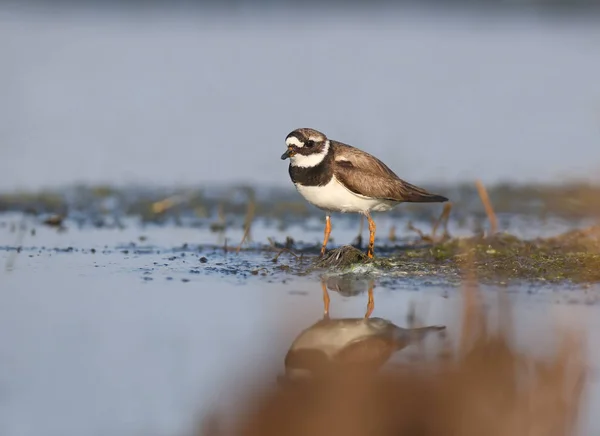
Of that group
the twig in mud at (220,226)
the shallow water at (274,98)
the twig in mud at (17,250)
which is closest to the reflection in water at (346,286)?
the twig in mud at (220,226)

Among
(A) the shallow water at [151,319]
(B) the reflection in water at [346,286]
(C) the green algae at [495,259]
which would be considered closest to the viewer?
(A) the shallow water at [151,319]

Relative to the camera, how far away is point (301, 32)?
2419cm

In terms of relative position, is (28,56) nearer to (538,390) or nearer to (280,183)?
(280,183)

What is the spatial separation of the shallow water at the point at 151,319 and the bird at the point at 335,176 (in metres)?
0.64

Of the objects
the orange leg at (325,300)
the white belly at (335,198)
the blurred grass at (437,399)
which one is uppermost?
the white belly at (335,198)

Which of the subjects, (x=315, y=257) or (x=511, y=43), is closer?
(x=315, y=257)

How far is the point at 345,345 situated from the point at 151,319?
129 cm

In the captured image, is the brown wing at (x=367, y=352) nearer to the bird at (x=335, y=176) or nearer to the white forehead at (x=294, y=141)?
the bird at (x=335, y=176)

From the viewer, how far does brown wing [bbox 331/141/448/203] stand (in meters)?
7.75

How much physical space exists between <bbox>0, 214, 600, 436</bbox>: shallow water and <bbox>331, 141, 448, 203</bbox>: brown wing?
829 millimetres

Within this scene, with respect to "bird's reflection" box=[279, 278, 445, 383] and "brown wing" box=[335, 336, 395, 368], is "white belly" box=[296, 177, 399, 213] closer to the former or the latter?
"bird's reflection" box=[279, 278, 445, 383]

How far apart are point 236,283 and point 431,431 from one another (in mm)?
3232

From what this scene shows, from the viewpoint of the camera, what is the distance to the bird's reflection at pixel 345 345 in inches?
200

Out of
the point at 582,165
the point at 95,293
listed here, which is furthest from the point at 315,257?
the point at 582,165
